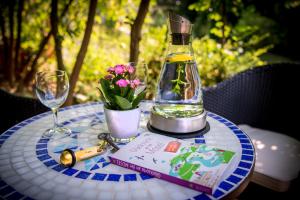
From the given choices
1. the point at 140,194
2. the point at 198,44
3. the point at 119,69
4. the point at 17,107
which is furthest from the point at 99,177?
the point at 198,44

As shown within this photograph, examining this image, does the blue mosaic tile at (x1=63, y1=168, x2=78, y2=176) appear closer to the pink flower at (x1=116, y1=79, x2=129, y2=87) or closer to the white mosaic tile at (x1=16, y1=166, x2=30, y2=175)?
the white mosaic tile at (x1=16, y1=166, x2=30, y2=175)

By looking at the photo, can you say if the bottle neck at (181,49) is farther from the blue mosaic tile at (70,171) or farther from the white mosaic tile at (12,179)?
the white mosaic tile at (12,179)

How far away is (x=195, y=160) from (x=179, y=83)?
37cm

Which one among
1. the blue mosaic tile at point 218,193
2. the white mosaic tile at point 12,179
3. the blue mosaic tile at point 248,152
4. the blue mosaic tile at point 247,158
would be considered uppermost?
the blue mosaic tile at point 248,152

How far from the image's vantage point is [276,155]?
4.87ft

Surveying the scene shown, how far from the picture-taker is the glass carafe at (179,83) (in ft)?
3.58

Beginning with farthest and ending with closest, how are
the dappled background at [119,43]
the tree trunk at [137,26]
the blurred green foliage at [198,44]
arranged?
the blurred green foliage at [198,44], the dappled background at [119,43], the tree trunk at [137,26]

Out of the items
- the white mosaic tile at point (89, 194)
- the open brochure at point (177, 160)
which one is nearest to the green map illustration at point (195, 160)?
the open brochure at point (177, 160)

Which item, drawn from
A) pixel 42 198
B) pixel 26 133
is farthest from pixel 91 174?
pixel 26 133

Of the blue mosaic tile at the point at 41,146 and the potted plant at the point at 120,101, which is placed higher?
the potted plant at the point at 120,101

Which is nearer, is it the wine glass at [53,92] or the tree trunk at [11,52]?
the wine glass at [53,92]

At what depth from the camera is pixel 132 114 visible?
99cm

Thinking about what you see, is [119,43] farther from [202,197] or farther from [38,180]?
[202,197]

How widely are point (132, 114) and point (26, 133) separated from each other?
440 mm
